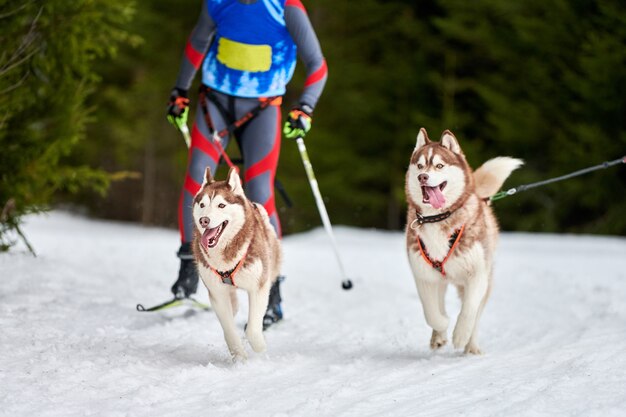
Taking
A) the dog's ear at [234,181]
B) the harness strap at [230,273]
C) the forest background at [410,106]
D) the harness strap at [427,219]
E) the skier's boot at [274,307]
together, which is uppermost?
the dog's ear at [234,181]

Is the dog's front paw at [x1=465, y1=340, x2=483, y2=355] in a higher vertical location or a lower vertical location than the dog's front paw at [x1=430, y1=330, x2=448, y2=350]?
higher

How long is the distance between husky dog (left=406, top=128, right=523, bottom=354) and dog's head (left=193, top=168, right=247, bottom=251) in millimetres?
945

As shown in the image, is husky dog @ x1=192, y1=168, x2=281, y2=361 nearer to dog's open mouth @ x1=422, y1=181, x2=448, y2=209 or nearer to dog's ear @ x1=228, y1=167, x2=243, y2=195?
dog's ear @ x1=228, y1=167, x2=243, y2=195

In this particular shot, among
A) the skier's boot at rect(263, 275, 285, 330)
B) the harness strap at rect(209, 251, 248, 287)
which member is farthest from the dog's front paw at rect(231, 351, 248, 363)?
the skier's boot at rect(263, 275, 285, 330)

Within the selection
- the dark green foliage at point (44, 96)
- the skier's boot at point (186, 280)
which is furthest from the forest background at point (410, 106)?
the skier's boot at point (186, 280)

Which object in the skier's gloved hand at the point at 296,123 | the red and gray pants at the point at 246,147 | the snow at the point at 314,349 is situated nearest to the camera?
the snow at the point at 314,349

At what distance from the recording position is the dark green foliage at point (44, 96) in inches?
261

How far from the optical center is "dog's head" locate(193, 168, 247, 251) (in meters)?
3.95

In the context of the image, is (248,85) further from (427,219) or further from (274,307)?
(427,219)

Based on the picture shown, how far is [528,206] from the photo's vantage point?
49.7 ft

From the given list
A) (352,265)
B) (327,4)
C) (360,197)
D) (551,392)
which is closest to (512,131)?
(360,197)

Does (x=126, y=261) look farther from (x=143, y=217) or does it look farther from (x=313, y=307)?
(x=143, y=217)

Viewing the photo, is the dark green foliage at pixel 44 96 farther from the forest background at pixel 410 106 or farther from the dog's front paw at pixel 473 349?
the dog's front paw at pixel 473 349

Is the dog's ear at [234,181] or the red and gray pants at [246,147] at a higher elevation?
the dog's ear at [234,181]
